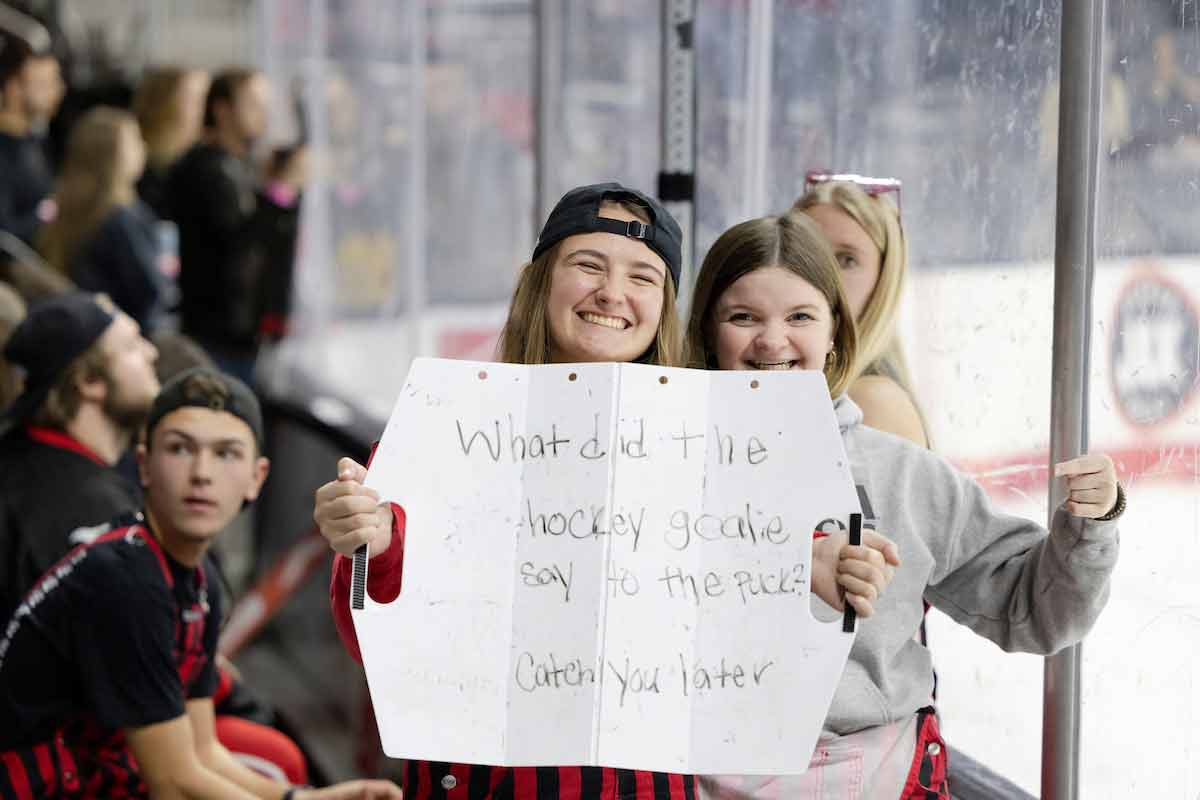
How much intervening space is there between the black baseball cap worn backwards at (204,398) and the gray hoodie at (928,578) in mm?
1052

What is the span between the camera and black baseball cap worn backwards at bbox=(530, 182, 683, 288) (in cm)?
165

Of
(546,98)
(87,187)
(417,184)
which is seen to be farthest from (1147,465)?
(87,187)

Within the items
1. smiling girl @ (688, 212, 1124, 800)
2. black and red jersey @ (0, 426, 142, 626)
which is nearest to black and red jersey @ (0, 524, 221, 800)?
black and red jersey @ (0, 426, 142, 626)

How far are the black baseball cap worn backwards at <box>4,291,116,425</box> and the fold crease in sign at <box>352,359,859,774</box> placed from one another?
1.50 metres

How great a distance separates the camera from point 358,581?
146cm

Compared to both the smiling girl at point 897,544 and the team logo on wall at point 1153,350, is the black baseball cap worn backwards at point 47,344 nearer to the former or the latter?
the smiling girl at point 897,544

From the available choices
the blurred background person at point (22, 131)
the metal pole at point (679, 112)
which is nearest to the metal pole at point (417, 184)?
the blurred background person at point (22, 131)

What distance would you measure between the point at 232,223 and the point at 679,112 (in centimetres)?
289

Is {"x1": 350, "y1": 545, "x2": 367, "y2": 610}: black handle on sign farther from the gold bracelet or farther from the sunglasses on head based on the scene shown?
the sunglasses on head

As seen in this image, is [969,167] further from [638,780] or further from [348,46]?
[348,46]

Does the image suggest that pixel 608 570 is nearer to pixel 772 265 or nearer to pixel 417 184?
pixel 772 265

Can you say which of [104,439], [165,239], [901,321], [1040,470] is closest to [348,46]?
[165,239]

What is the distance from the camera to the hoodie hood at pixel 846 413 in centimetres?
172

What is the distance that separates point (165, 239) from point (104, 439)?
380 cm
